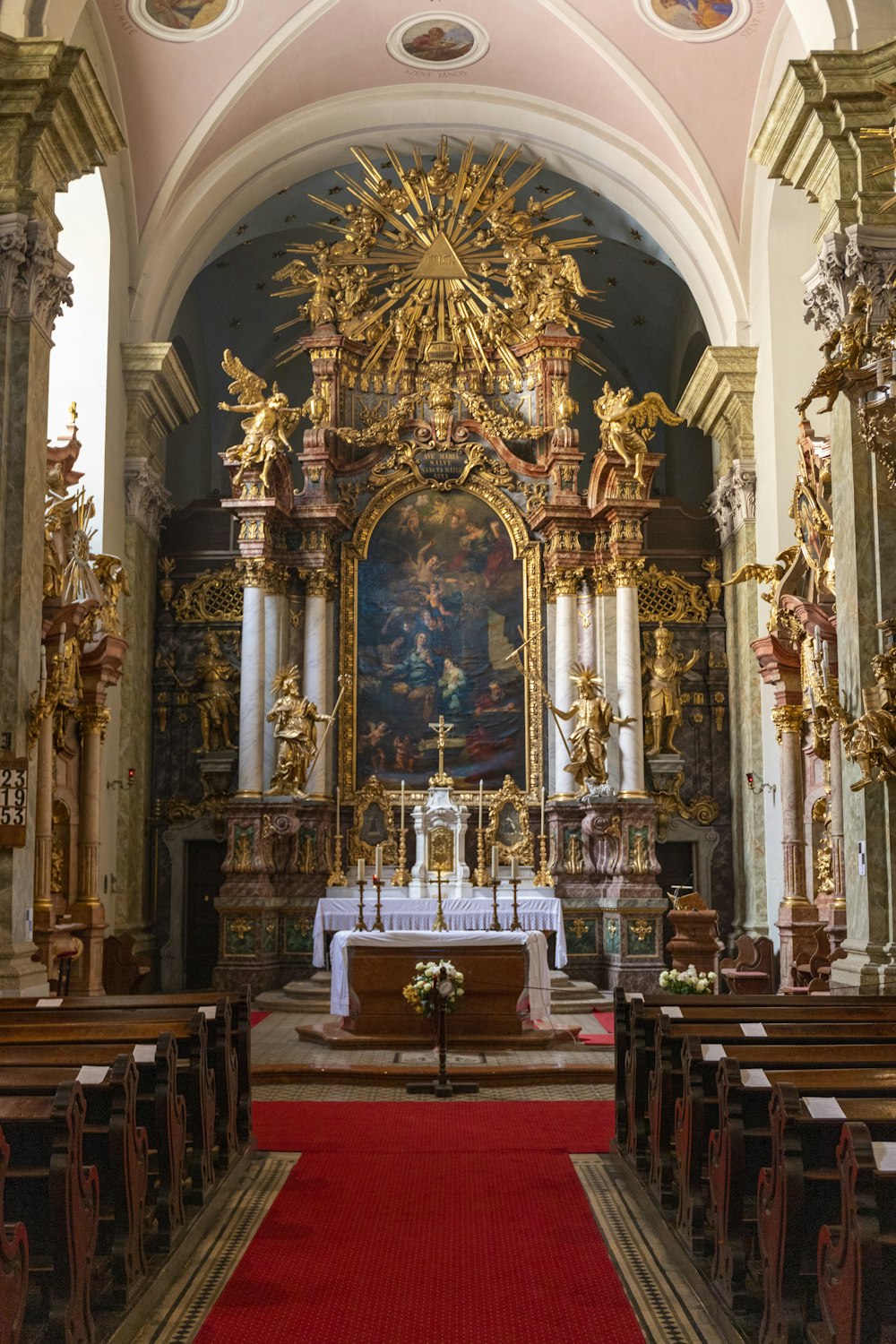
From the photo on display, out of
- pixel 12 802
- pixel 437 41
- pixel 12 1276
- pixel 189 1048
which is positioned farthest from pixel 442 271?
pixel 12 1276

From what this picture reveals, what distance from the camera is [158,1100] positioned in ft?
19.4

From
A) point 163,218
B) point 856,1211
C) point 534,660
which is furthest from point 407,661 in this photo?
point 856,1211

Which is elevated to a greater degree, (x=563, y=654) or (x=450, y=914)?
(x=563, y=654)

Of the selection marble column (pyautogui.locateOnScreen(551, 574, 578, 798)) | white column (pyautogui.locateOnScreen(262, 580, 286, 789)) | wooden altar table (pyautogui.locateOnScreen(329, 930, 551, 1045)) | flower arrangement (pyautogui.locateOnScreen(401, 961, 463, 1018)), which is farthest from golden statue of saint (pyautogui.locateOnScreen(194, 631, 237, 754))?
flower arrangement (pyautogui.locateOnScreen(401, 961, 463, 1018))

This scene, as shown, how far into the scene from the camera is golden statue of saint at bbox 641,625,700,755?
19.3 m

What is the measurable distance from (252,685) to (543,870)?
453 cm

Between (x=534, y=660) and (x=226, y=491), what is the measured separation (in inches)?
273

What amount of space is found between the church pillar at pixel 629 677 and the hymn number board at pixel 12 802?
9364mm

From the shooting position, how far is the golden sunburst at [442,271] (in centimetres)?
1983

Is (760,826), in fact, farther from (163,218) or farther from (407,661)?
(163,218)

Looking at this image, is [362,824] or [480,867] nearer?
[480,867]

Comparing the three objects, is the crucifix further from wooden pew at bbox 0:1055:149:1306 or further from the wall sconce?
wooden pew at bbox 0:1055:149:1306

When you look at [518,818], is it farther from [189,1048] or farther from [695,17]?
[189,1048]

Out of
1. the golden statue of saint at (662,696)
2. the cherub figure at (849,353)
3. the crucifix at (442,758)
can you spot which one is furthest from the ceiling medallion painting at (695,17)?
the crucifix at (442,758)
